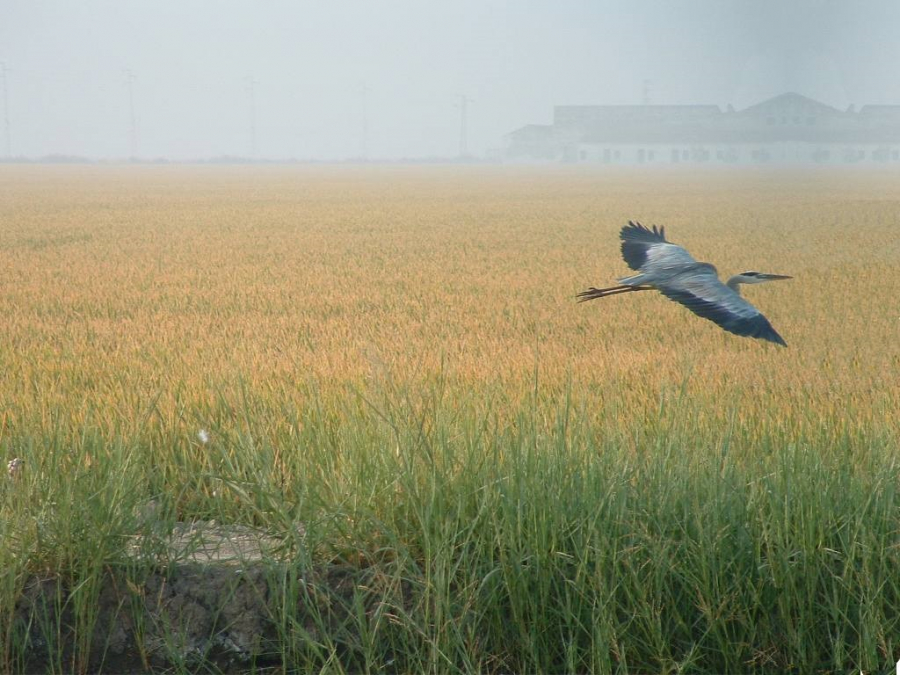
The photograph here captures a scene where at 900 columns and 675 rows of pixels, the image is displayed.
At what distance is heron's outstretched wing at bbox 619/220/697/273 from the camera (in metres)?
4.34

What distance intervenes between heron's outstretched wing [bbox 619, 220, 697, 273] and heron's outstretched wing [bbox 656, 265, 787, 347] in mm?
209

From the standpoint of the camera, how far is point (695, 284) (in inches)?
153

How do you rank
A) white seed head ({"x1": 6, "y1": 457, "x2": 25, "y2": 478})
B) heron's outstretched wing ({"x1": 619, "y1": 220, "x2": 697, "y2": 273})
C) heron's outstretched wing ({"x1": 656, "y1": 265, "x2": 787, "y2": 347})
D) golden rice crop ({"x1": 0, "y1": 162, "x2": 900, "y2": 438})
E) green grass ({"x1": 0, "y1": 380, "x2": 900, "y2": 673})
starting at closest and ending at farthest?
green grass ({"x1": 0, "y1": 380, "x2": 900, "y2": 673}) < white seed head ({"x1": 6, "y1": 457, "x2": 25, "y2": 478}) < heron's outstretched wing ({"x1": 656, "y1": 265, "x2": 787, "y2": 347}) < golden rice crop ({"x1": 0, "y1": 162, "x2": 900, "y2": 438}) < heron's outstretched wing ({"x1": 619, "y1": 220, "x2": 697, "y2": 273})

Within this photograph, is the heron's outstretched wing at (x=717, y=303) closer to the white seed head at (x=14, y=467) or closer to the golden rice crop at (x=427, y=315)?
the golden rice crop at (x=427, y=315)

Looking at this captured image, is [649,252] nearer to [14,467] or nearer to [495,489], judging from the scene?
[495,489]

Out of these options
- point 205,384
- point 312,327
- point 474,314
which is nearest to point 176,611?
point 205,384

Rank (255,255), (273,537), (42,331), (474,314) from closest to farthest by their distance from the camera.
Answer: (273,537), (42,331), (474,314), (255,255)

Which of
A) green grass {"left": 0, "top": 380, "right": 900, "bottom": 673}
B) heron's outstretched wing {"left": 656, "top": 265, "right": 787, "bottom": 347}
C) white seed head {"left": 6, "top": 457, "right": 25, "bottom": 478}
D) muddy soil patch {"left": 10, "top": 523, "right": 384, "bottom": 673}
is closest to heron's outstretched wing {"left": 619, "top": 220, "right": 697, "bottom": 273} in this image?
heron's outstretched wing {"left": 656, "top": 265, "right": 787, "bottom": 347}

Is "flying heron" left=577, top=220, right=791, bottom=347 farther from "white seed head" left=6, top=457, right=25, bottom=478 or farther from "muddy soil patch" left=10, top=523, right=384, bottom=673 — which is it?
"white seed head" left=6, top=457, right=25, bottom=478

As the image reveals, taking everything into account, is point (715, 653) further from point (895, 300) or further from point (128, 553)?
point (895, 300)

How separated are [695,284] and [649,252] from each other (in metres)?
0.88

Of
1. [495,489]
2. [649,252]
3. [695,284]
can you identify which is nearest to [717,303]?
[695,284]

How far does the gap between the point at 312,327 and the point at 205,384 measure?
219 cm

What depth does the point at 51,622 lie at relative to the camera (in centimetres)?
241
